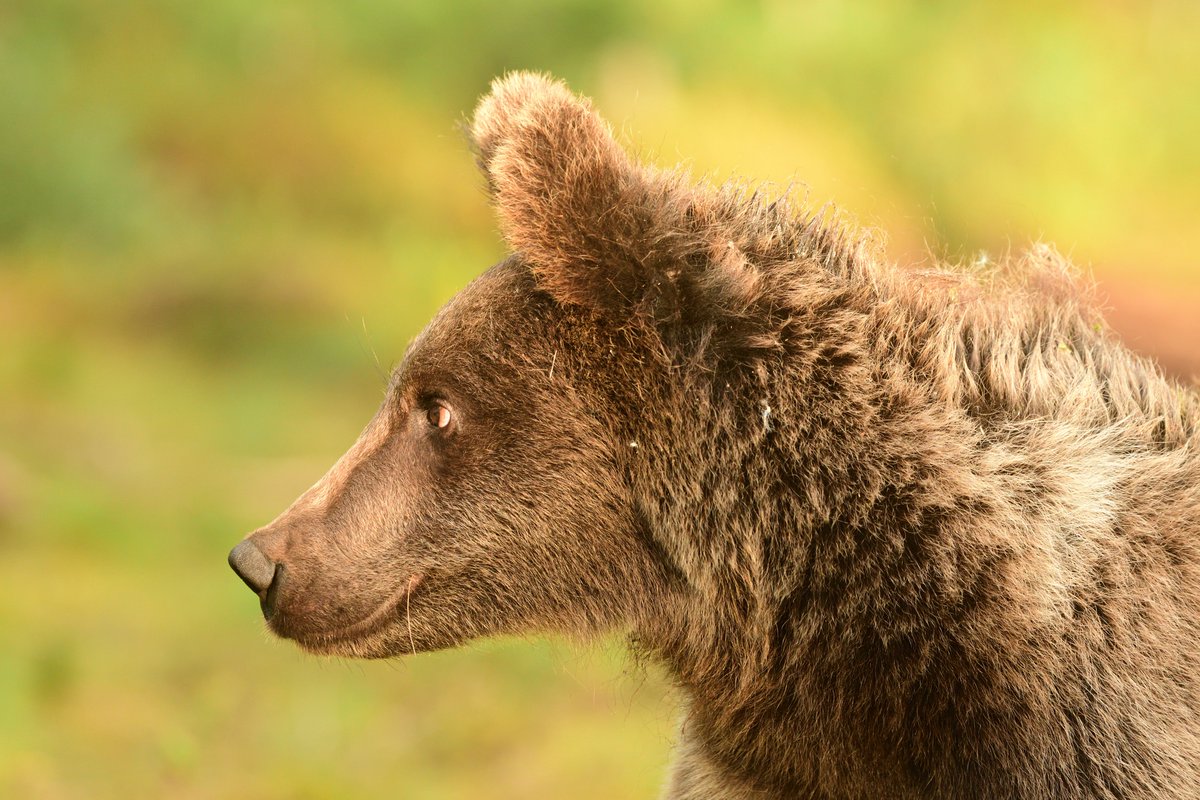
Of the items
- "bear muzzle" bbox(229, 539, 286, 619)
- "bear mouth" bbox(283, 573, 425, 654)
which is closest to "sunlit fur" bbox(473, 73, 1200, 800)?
"bear mouth" bbox(283, 573, 425, 654)

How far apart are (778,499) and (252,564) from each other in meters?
1.40

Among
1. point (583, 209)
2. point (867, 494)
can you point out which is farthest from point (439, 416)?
point (867, 494)

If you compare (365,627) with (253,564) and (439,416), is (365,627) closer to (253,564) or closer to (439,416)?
(253,564)

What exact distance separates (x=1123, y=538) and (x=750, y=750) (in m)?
1.06

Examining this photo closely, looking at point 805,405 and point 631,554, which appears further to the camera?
point 631,554

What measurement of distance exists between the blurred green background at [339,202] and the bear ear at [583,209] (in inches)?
140

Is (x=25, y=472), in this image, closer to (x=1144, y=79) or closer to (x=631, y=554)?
(x=631, y=554)

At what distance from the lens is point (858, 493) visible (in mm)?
3596

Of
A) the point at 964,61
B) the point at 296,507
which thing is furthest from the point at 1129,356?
the point at 964,61

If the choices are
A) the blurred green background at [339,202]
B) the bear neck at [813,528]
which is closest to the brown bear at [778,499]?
the bear neck at [813,528]

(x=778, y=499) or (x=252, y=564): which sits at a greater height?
(x=778, y=499)

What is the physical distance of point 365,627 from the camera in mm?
4074

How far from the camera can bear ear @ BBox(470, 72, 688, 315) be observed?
146 inches

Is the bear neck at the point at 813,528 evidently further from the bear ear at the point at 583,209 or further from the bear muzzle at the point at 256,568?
the bear muzzle at the point at 256,568
